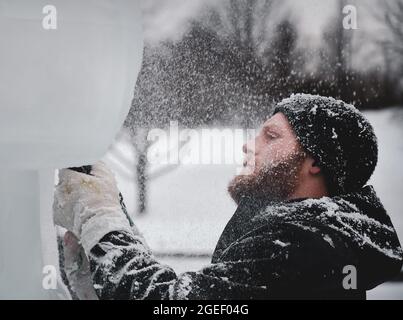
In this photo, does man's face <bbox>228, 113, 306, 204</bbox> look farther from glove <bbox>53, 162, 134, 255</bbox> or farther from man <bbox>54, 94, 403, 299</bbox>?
glove <bbox>53, 162, 134, 255</bbox>

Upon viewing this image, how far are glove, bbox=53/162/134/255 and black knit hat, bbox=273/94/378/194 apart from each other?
2.07 feet

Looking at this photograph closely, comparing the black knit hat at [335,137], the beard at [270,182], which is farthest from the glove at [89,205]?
the black knit hat at [335,137]

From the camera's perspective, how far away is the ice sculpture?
1.80m

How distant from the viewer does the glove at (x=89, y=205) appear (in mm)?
1865

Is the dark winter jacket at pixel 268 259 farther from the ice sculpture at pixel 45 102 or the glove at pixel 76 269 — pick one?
the ice sculpture at pixel 45 102

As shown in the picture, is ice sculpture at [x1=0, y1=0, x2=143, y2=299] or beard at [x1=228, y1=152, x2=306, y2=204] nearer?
ice sculpture at [x1=0, y1=0, x2=143, y2=299]

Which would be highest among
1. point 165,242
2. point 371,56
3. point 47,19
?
point 47,19

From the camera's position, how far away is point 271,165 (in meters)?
1.91

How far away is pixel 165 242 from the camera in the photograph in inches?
74.8

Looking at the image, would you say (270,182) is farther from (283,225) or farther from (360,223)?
(360,223)

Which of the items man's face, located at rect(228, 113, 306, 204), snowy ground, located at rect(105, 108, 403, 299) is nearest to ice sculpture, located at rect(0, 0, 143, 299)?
snowy ground, located at rect(105, 108, 403, 299)

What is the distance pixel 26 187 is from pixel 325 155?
3.23 feet

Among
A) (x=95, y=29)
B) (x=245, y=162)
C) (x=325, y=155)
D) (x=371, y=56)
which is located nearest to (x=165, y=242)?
(x=245, y=162)
